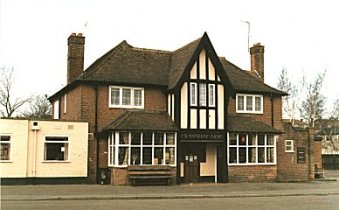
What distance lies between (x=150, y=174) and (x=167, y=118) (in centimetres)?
404

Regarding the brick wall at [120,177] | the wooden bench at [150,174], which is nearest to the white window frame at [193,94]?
the wooden bench at [150,174]

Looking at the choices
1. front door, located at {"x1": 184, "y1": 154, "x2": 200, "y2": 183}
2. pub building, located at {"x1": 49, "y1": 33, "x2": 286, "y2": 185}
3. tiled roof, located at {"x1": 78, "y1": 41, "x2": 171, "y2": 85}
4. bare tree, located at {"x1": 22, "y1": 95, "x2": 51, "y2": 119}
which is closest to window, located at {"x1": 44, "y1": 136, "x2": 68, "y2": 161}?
pub building, located at {"x1": 49, "y1": 33, "x2": 286, "y2": 185}

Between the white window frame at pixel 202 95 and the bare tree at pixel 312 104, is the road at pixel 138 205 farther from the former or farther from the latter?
the bare tree at pixel 312 104

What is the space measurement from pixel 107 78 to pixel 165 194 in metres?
9.73

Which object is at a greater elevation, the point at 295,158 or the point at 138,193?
the point at 295,158

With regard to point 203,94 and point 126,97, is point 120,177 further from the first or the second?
point 203,94

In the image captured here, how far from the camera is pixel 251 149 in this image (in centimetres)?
3105

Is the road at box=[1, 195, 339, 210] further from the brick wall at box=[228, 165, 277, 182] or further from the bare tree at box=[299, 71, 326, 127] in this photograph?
the bare tree at box=[299, 71, 326, 127]

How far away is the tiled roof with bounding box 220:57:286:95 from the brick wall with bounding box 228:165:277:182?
210 inches

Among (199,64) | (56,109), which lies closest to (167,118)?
(199,64)

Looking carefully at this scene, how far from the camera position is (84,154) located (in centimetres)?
2853

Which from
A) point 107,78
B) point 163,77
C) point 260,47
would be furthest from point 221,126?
point 260,47

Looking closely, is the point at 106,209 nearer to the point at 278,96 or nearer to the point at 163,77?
the point at 163,77

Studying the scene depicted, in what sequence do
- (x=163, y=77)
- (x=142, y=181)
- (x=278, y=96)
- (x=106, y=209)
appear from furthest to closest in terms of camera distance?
1. (x=278, y=96)
2. (x=163, y=77)
3. (x=142, y=181)
4. (x=106, y=209)
